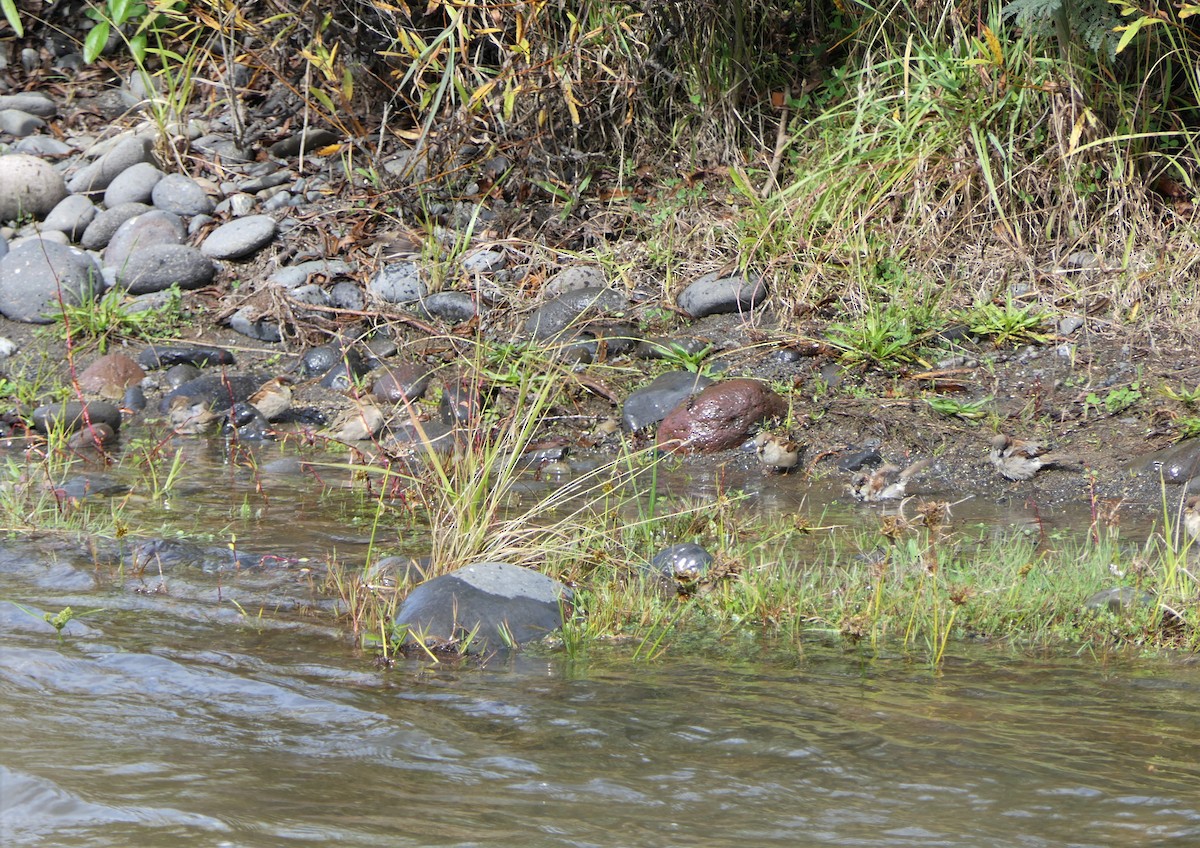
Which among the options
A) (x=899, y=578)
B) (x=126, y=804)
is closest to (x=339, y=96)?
(x=899, y=578)

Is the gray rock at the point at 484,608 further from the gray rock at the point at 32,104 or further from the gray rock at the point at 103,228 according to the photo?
the gray rock at the point at 32,104

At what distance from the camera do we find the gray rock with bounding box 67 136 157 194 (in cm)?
881

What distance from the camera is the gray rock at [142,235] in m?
8.09

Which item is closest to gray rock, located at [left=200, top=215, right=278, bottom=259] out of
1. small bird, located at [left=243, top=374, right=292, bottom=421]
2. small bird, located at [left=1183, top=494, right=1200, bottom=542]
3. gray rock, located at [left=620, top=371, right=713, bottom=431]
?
small bird, located at [left=243, top=374, right=292, bottom=421]

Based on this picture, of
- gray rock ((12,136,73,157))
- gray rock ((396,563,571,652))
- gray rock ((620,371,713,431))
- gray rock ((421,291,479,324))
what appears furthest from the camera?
gray rock ((12,136,73,157))

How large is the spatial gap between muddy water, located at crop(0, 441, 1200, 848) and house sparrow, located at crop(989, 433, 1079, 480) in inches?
84.6

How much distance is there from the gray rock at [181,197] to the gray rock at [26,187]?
0.70m

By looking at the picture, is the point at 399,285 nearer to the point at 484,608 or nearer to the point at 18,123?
the point at 18,123

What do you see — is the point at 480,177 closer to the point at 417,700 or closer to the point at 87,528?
the point at 87,528

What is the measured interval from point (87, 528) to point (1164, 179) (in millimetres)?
5706

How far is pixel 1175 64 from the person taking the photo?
7062 millimetres

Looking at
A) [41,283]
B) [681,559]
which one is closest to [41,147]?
[41,283]

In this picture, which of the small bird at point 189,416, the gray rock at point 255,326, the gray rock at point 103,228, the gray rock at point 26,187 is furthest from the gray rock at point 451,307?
the gray rock at point 26,187

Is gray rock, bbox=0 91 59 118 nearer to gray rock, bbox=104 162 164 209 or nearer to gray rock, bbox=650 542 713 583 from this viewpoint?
gray rock, bbox=104 162 164 209
